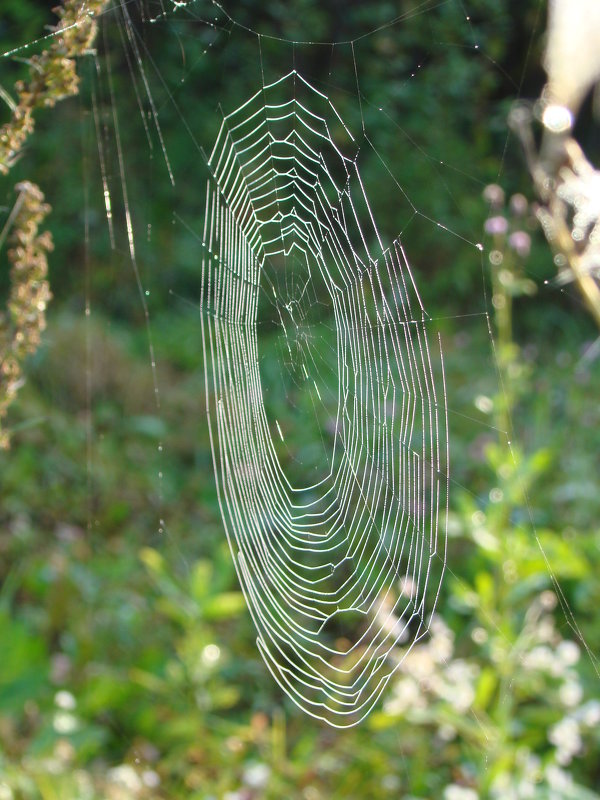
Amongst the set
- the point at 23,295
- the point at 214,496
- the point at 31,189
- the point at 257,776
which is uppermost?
the point at 214,496

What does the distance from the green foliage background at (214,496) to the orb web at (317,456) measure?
15 cm

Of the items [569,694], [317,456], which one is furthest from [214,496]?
[569,694]

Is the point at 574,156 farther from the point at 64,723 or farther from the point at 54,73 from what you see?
the point at 64,723

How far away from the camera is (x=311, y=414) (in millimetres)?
4113

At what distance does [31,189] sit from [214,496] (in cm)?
288

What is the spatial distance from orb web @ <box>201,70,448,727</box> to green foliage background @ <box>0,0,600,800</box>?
0.51ft

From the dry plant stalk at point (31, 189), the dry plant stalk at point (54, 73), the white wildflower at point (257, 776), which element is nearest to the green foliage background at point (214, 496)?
the white wildflower at point (257, 776)

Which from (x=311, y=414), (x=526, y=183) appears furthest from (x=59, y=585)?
(x=526, y=183)

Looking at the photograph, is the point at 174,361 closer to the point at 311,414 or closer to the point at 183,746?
the point at 311,414

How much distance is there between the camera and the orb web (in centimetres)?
221

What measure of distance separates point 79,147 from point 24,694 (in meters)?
4.80

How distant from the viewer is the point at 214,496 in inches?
157

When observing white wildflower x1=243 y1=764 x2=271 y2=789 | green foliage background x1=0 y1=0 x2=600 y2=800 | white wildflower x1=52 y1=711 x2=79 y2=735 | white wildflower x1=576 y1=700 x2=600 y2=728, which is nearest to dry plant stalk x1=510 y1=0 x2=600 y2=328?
green foliage background x1=0 y1=0 x2=600 y2=800

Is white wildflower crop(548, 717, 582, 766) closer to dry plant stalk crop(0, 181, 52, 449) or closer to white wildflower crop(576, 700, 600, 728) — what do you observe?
white wildflower crop(576, 700, 600, 728)
